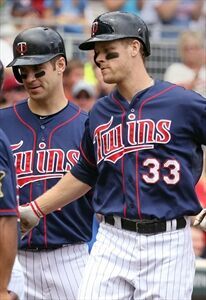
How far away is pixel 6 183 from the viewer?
16.2 feet

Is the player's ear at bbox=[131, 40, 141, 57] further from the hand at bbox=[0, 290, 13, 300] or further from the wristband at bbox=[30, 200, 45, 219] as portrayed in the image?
the hand at bbox=[0, 290, 13, 300]

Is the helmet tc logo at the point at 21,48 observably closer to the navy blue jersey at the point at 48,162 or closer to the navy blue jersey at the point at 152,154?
the navy blue jersey at the point at 48,162

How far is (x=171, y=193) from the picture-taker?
5602 mm

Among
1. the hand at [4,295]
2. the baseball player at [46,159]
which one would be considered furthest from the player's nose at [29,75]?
the hand at [4,295]

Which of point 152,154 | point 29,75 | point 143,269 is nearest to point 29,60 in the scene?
point 29,75

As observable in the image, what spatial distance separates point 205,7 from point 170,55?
Answer: 48.7 inches

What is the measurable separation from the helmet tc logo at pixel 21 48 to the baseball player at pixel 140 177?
2.57ft

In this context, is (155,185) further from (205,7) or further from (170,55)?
(205,7)

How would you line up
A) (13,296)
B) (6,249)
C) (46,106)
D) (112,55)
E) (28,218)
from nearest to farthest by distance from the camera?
(6,249) < (13,296) < (112,55) < (28,218) < (46,106)

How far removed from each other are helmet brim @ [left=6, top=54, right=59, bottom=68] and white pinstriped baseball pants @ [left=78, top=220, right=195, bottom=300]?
1311mm

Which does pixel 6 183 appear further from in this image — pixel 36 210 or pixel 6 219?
pixel 36 210

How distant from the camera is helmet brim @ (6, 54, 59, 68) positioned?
21.1ft

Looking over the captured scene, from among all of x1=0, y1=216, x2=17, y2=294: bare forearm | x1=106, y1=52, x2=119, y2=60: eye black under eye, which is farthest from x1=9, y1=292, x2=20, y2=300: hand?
x1=106, y1=52, x2=119, y2=60: eye black under eye

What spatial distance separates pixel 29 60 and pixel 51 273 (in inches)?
53.6
